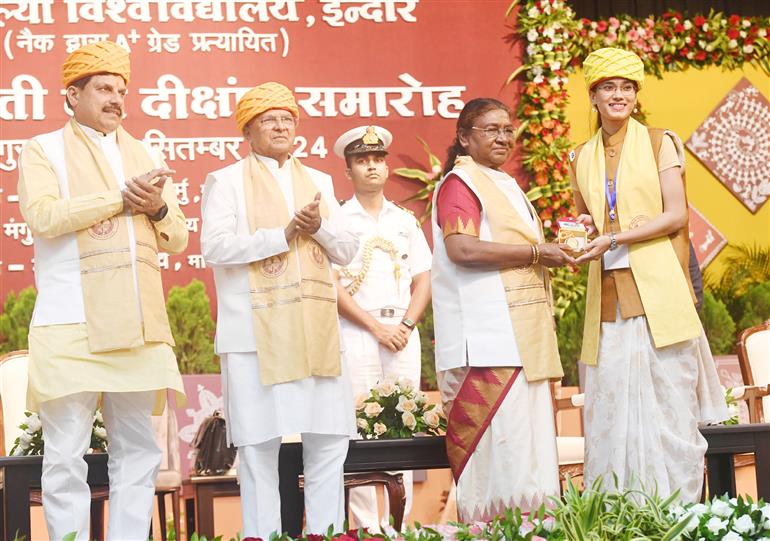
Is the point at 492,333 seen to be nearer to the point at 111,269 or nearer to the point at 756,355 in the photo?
the point at 111,269

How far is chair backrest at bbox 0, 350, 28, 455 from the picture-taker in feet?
16.0

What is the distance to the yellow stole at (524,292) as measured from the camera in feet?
12.1

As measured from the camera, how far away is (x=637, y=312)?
3.76 meters

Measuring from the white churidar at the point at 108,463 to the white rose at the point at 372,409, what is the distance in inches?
35.4

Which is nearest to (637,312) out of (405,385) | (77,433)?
(405,385)

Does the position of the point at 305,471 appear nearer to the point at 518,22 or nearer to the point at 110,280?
the point at 110,280

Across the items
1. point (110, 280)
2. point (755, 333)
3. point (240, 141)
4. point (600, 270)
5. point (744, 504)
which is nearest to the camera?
point (744, 504)

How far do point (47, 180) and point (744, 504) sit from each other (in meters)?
2.26

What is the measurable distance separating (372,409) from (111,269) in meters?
1.15

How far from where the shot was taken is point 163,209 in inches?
145

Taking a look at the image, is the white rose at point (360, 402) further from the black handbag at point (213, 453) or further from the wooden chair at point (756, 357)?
the wooden chair at point (756, 357)

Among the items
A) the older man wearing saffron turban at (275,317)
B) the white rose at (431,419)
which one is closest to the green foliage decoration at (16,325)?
the older man wearing saffron turban at (275,317)

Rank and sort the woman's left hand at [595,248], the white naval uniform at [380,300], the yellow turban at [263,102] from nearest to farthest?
the woman's left hand at [595,248] → the yellow turban at [263,102] → the white naval uniform at [380,300]

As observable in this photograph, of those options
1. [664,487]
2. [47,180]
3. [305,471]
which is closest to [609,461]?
[664,487]
